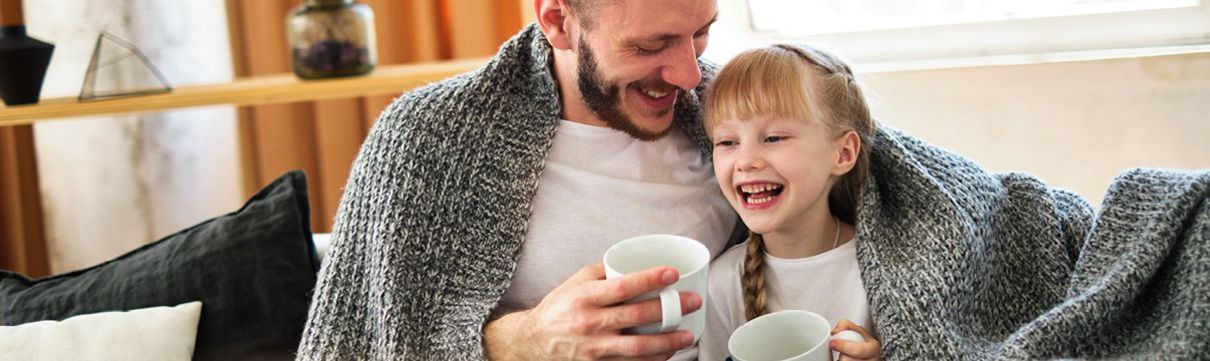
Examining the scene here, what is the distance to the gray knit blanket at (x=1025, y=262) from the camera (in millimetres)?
1465

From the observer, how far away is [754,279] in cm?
162

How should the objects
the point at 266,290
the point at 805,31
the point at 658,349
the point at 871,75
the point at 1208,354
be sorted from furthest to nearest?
1. the point at 805,31
2. the point at 871,75
3. the point at 266,290
4. the point at 1208,354
5. the point at 658,349

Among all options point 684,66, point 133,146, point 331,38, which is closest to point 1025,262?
point 684,66

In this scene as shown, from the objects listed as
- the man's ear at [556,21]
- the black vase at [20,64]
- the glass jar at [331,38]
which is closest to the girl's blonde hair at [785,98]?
the man's ear at [556,21]

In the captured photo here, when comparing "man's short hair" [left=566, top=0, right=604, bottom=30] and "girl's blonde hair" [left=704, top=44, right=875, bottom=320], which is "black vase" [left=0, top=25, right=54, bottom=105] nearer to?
"man's short hair" [left=566, top=0, right=604, bottom=30]

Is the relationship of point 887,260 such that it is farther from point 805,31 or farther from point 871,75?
point 805,31

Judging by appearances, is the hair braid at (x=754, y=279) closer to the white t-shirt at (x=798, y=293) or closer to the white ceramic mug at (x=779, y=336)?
the white t-shirt at (x=798, y=293)

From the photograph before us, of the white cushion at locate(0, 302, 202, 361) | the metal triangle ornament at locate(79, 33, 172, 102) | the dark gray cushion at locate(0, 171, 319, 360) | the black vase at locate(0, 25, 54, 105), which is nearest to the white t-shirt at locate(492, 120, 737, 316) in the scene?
the dark gray cushion at locate(0, 171, 319, 360)

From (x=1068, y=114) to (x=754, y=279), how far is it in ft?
2.76

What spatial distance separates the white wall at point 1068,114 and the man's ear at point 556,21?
58cm

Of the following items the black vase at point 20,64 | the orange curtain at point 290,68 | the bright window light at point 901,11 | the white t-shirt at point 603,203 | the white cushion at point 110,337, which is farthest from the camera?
the orange curtain at point 290,68

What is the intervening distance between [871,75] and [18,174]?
78.5 inches

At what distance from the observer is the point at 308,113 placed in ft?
8.81

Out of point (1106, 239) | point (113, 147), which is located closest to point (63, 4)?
point (113, 147)
